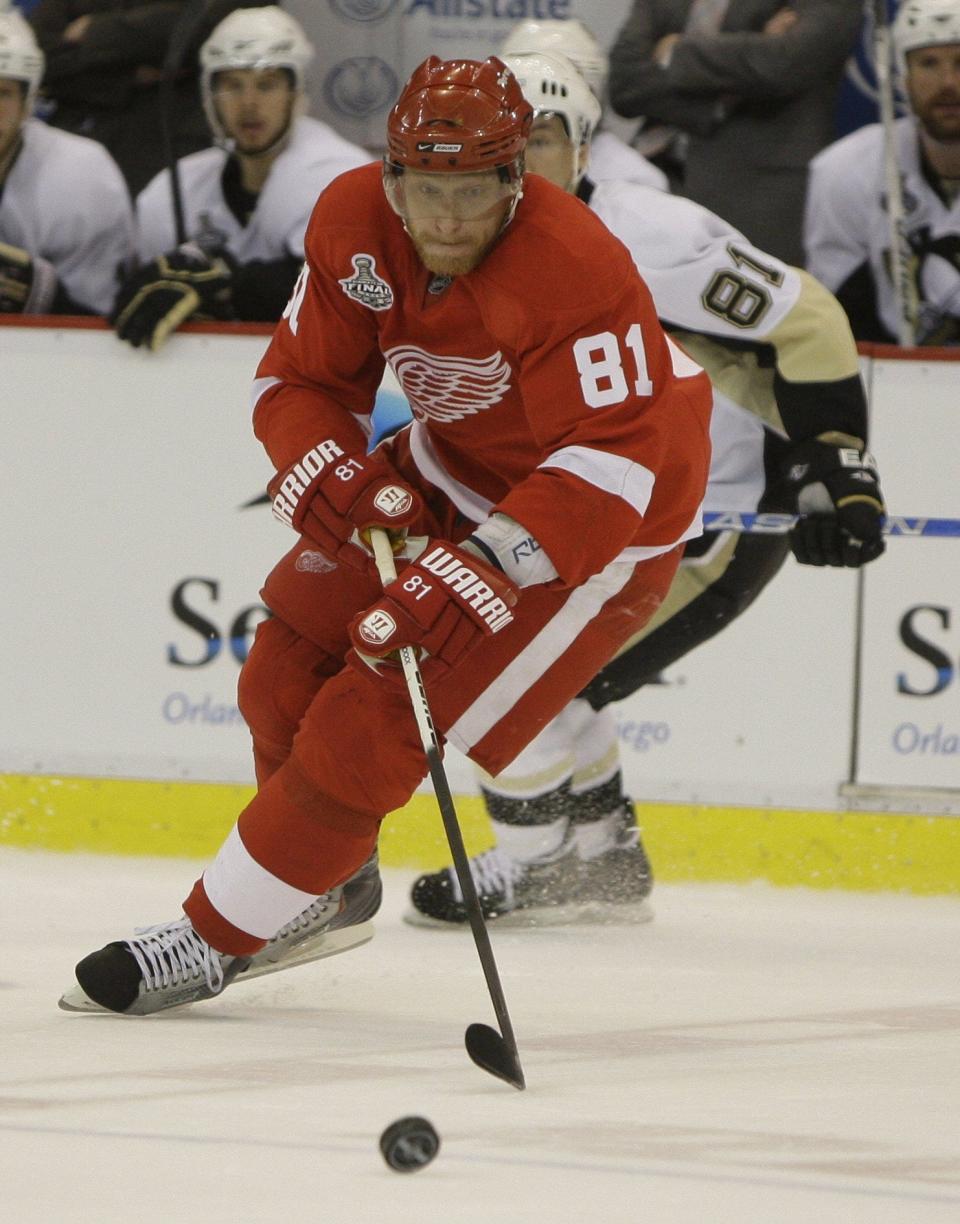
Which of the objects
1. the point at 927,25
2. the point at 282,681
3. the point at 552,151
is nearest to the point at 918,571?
the point at 552,151

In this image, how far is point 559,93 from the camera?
366cm

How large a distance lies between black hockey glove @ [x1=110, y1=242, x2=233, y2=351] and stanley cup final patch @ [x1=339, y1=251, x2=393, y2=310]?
5.05 ft

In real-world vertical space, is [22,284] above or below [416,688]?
below

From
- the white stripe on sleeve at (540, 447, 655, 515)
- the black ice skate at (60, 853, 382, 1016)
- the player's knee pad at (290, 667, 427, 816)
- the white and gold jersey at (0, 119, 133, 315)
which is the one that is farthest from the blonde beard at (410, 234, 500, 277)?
the white and gold jersey at (0, 119, 133, 315)

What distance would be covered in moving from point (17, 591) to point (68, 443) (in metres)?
0.30

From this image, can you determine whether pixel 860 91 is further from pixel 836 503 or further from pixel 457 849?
pixel 457 849

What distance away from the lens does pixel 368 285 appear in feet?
8.93

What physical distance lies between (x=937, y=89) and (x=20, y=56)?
1878mm

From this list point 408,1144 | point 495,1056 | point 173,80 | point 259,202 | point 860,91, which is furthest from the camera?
point 860,91

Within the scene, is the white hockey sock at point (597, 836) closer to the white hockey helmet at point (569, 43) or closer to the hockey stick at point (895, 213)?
the hockey stick at point (895, 213)

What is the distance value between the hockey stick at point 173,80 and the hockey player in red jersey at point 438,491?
6.22 feet

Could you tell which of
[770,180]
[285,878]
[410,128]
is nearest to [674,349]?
[410,128]

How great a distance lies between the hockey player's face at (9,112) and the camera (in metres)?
4.74

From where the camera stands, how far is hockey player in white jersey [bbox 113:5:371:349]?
471 cm
